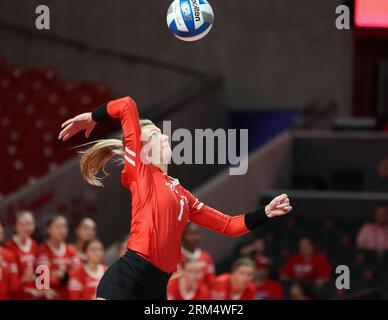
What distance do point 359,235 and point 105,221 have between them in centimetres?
288

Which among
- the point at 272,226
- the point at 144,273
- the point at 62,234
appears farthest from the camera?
the point at 272,226

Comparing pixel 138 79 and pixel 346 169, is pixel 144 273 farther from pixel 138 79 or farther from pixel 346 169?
pixel 138 79

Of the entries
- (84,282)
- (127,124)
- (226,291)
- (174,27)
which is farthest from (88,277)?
(127,124)

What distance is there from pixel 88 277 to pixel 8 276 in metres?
0.73

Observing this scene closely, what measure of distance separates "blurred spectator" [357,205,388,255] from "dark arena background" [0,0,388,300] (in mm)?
15

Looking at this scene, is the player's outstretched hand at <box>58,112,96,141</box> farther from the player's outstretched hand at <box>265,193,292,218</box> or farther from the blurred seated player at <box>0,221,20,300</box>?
the blurred seated player at <box>0,221,20,300</box>

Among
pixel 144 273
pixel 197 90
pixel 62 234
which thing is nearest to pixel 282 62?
pixel 197 90

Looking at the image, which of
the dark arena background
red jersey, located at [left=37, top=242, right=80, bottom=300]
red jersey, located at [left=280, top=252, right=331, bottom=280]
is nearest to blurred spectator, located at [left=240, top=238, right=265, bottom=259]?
the dark arena background

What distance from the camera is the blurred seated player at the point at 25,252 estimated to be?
7.91 metres

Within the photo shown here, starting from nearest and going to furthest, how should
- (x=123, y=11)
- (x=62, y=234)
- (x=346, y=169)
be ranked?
(x=62, y=234) → (x=346, y=169) → (x=123, y=11)

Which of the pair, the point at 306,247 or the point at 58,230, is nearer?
the point at 58,230

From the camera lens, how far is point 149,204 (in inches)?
188

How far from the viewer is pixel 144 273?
15.3ft

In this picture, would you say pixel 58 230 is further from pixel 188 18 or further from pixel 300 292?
pixel 188 18
